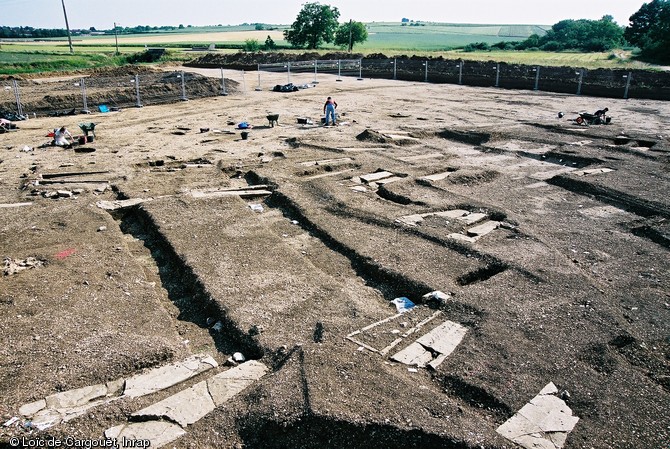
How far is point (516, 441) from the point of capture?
14.6ft

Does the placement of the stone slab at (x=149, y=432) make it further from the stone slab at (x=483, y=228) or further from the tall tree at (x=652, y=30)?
the tall tree at (x=652, y=30)

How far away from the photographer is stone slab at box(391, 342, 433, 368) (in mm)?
5660

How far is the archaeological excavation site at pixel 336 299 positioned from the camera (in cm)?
471

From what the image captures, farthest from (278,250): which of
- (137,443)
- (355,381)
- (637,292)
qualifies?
(637,292)

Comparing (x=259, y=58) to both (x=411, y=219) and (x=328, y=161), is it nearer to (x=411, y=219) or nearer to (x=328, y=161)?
(x=328, y=161)

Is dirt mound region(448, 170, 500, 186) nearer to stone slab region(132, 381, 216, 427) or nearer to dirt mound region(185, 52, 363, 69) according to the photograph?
stone slab region(132, 381, 216, 427)

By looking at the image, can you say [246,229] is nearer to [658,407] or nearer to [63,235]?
[63,235]

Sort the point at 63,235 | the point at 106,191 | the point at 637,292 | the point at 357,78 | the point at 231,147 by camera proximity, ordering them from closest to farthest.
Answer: the point at 637,292 → the point at 63,235 → the point at 106,191 → the point at 231,147 → the point at 357,78

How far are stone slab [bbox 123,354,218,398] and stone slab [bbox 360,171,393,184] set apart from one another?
7.82 metres

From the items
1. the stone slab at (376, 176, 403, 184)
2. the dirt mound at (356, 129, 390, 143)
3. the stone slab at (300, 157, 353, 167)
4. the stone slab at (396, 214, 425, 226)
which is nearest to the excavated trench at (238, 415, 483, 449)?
the stone slab at (396, 214, 425, 226)

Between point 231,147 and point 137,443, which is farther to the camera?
point 231,147

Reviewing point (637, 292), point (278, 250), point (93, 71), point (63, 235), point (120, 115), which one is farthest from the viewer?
point (93, 71)

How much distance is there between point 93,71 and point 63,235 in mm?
39671

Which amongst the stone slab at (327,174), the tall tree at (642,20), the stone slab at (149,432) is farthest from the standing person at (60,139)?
the tall tree at (642,20)
